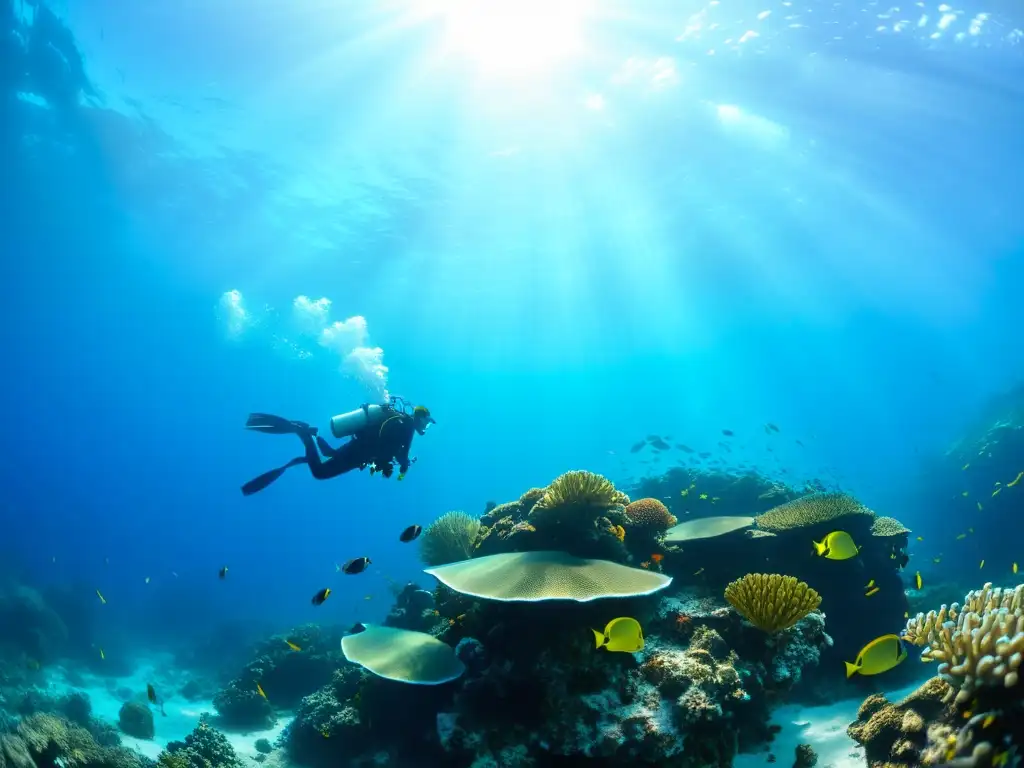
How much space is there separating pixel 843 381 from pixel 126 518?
6737 inches

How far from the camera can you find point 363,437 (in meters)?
9.30

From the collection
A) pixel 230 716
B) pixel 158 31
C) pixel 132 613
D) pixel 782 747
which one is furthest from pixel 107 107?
pixel 782 747

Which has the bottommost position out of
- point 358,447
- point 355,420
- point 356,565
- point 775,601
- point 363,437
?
point 775,601

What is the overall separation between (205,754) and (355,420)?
224 inches

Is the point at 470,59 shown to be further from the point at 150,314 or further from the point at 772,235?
the point at 150,314

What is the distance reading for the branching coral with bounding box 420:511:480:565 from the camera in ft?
33.7

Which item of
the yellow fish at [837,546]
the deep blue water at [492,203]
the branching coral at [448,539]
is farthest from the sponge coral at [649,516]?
the deep blue water at [492,203]

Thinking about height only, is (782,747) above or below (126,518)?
below

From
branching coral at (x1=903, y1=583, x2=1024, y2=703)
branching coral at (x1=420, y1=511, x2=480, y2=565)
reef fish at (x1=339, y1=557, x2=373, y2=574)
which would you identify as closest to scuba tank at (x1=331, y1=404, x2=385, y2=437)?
reef fish at (x1=339, y1=557, x2=373, y2=574)

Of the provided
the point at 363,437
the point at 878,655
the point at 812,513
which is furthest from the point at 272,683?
the point at 878,655

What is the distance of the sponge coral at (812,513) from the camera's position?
820 centimetres

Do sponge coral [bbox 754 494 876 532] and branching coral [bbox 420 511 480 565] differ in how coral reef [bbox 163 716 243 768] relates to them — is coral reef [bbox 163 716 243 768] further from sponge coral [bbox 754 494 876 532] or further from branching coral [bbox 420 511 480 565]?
sponge coral [bbox 754 494 876 532]

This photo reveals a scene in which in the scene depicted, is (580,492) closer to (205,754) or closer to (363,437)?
(363,437)

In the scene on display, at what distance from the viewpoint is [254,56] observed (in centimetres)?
2497
